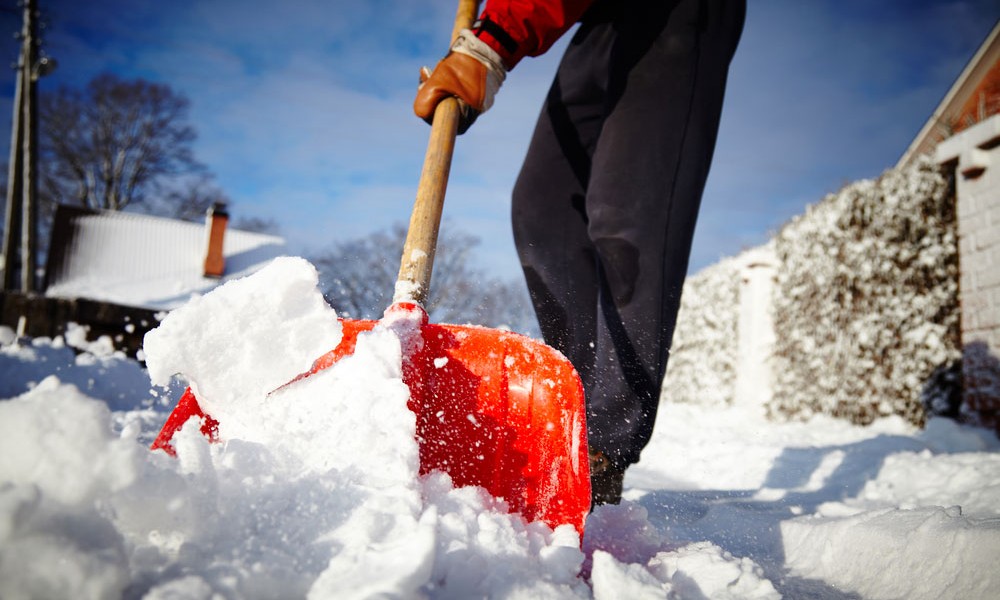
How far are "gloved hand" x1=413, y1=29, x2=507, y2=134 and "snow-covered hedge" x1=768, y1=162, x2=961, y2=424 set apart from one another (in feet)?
13.8

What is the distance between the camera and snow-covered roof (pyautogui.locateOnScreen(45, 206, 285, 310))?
13312 millimetres

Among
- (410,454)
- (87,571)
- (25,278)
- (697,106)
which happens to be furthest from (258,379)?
(25,278)

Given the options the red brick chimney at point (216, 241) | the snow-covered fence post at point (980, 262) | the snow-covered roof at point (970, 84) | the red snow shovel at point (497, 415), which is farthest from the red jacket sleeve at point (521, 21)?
the snow-covered roof at point (970, 84)

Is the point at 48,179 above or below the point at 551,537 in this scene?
above

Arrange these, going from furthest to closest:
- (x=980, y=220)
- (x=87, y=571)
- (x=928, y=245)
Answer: (x=928, y=245) < (x=980, y=220) < (x=87, y=571)

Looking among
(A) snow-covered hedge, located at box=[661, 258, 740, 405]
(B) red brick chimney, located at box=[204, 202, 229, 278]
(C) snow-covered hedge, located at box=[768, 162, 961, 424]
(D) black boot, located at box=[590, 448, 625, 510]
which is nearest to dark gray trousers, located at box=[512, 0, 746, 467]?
(D) black boot, located at box=[590, 448, 625, 510]

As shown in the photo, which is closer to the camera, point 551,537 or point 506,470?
point 551,537

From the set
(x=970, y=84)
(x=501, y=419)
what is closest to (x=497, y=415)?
(x=501, y=419)

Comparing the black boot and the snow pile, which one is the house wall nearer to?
the snow pile

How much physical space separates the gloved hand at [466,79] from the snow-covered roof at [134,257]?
1305 cm

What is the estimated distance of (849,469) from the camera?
2.54m

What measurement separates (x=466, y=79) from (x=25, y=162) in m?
14.6

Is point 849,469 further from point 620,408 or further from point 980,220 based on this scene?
point 980,220

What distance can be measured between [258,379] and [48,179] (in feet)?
81.7
